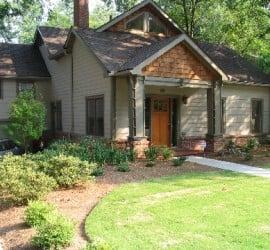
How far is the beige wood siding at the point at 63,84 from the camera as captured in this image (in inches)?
851

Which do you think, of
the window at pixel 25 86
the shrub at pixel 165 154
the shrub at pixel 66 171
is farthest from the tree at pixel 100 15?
the shrub at pixel 66 171

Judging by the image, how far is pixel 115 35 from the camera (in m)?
20.5

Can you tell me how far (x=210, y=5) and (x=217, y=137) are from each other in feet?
65.6

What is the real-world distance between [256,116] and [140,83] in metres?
9.06

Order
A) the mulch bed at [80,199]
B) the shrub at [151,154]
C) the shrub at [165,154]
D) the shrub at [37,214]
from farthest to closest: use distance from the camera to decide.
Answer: the shrub at [165,154], the shrub at [151,154], the shrub at [37,214], the mulch bed at [80,199]

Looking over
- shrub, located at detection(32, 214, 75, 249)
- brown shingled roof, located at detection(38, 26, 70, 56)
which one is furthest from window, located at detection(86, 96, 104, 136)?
shrub, located at detection(32, 214, 75, 249)

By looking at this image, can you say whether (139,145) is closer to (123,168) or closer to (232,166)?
(123,168)

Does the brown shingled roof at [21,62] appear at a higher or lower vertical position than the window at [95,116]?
higher

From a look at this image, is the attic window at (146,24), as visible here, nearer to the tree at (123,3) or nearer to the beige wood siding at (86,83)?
the beige wood siding at (86,83)

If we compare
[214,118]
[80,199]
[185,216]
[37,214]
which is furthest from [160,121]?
[37,214]

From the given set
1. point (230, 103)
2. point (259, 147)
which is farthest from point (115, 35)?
point (259, 147)

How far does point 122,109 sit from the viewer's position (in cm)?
1770

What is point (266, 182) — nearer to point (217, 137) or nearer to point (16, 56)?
point (217, 137)

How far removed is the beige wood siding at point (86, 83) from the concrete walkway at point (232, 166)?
3812 millimetres
